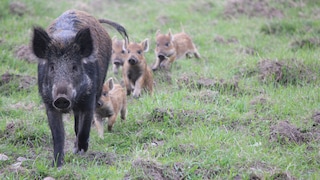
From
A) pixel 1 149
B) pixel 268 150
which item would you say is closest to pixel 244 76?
pixel 268 150

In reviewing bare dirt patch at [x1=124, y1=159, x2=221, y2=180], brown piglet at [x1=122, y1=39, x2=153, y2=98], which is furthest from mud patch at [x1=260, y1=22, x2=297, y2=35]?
bare dirt patch at [x1=124, y1=159, x2=221, y2=180]

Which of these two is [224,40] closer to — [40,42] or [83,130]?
[83,130]

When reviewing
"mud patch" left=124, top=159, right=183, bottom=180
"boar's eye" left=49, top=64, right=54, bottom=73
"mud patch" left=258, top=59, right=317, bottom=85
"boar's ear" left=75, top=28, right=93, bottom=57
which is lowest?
"mud patch" left=258, top=59, right=317, bottom=85

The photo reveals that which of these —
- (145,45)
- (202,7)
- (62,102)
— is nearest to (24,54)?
(145,45)

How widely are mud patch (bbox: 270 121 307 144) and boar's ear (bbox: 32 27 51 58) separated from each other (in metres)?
2.42

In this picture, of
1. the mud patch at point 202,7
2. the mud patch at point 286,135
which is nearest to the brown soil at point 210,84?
the mud patch at point 286,135

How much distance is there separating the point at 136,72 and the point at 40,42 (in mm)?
3442

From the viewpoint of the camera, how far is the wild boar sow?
509 centimetres

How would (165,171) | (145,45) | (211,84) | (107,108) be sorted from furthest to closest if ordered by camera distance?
(145,45) → (211,84) → (107,108) → (165,171)

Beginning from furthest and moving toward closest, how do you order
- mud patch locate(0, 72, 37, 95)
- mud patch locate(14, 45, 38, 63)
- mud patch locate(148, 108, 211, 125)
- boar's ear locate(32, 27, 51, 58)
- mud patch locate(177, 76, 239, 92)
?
mud patch locate(14, 45, 38, 63)
mud patch locate(0, 72, 37, 95)
mud patch locate(177, 76, 239, 92)
mud patch locate(148, 108, 211, 125)
boar's ear locate(32, 27, 51, 58)

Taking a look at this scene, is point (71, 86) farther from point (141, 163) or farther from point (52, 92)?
point (141, 163)

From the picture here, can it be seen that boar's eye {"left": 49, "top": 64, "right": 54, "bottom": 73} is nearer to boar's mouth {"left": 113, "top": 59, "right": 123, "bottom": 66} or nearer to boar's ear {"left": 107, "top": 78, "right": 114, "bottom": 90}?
boar's ear {"left": 107, "top": 78, "right": 114, "bottom": 90}

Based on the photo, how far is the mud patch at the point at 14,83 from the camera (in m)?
7.75

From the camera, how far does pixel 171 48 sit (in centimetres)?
968
